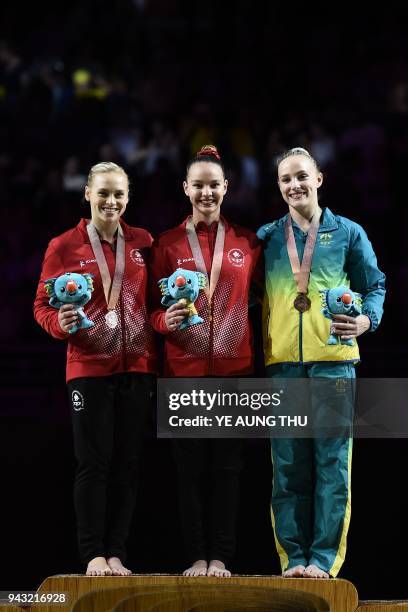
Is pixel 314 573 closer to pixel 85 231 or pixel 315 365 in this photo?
pixel 315 365

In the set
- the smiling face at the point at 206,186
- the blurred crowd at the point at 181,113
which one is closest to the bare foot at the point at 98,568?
the smiling face at the point at 206,186

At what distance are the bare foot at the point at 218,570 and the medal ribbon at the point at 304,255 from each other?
42.1 inches

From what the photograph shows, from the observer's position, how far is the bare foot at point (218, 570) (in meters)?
4.10

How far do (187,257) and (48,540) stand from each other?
A: 4.57 ft

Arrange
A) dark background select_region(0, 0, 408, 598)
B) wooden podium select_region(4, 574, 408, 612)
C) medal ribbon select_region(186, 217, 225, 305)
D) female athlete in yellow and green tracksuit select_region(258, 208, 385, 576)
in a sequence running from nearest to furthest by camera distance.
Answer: wooden podium select_region(4, 574, 408, 612), female athlete in yellow and green tracksuit select_region(258, 208, 385, 576), medal ribbon select_region(186, 217, 225, 305), dark background select_region(0, 0, 408, 598)

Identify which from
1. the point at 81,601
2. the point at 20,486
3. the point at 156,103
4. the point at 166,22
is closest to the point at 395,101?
the point at 156,103

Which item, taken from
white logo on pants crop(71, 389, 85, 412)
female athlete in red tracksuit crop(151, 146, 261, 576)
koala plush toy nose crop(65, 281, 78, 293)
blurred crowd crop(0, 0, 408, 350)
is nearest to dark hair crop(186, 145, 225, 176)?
female athlete in red tracksuit crop(151, 146, 261, 576)

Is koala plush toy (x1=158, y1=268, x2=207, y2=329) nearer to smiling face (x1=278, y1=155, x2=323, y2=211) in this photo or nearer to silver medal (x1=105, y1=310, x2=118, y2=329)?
silver medal (x1=105, y1=310, x2=118, y2=329)

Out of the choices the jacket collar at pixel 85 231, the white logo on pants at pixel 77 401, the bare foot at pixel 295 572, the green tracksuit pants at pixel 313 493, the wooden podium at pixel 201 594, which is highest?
the jacket collar at pixel 85 231

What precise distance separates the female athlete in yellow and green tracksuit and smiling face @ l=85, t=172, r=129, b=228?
0.63 m

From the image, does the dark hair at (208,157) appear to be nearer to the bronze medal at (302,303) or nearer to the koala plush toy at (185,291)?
the koala plush toy at (185,291)

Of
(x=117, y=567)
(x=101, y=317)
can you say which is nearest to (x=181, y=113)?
(x=101, y=317)

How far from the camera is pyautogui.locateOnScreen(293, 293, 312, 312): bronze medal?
4211 mm

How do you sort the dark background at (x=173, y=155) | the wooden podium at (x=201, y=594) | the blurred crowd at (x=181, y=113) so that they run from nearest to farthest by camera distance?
1. the wooden podium at (x=201, y=594)
2. the dark background at (x=173, y=155)
3. the blurred crowd at (x=181, y=113)
